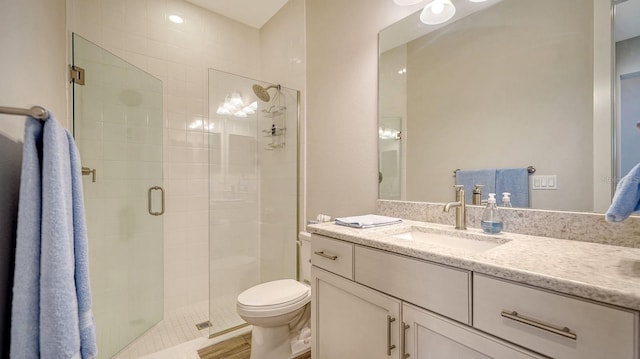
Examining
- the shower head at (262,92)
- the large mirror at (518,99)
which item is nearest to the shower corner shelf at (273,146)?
the shower head at (262,92)

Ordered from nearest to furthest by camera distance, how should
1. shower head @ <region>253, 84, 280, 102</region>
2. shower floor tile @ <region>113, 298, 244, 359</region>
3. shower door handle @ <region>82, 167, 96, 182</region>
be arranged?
shower door handle @ <region>82, 167, 96, 182</region>, shower floor tile @ <region>113, 298, 244, 359</region>, shower head @ <region>253, 84, 280, 102</region>

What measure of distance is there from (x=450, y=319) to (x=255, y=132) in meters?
2.08

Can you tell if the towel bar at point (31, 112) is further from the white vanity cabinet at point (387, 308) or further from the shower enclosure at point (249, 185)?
the shower enclosure at point (249, 185)

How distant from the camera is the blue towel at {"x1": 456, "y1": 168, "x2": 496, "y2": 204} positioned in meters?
1.20

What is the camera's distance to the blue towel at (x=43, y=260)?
1.83 feet

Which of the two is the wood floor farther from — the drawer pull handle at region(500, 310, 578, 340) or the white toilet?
the drawer pull handle at region(500, 310, 578, 340)

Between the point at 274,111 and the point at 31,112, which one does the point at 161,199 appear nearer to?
the point at 274,111

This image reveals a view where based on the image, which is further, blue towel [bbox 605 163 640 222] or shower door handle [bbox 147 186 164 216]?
shower door handle [bbox 147 186 164 216]

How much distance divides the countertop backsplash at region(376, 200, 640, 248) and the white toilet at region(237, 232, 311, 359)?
3.24 ft

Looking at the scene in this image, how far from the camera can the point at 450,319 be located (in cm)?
77

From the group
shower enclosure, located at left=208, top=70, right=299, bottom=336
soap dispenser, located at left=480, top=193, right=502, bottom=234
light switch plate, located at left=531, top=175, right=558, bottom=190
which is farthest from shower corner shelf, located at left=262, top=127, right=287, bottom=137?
light switch plate, located at left=531, top=175, right=558, bottom=190

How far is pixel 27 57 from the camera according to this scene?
0.78m

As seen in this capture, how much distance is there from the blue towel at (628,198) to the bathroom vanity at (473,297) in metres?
0.13

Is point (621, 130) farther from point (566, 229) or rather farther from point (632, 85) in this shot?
point (566, 229)
